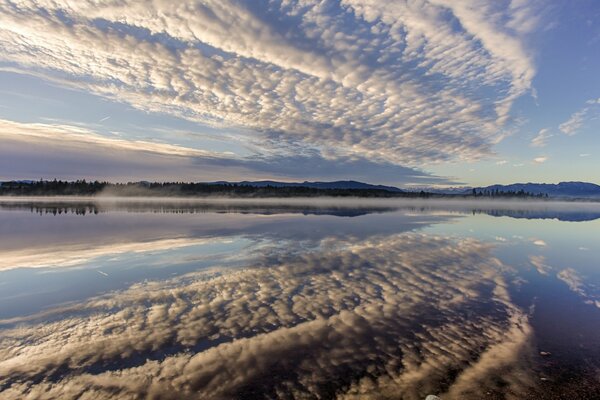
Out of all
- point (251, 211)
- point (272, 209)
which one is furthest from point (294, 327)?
point (272, 209)

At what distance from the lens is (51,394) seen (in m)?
6.51

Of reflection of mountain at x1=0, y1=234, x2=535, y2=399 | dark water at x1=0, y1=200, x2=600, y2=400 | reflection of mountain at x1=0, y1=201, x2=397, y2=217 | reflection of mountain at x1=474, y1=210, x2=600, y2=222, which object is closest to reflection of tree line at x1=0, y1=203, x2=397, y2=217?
reflection of mountain at x1=0, y1=201, x2=397, y2=217

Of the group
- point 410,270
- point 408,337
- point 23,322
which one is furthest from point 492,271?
Answer: point 23,322

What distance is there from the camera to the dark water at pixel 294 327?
6930 mm

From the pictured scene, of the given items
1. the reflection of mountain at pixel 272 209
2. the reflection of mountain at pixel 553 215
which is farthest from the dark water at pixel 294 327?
the reflection of mountain at pixel 553 215

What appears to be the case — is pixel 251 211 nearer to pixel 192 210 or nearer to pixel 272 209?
pixel 272 209

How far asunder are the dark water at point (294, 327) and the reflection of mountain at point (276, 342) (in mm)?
46

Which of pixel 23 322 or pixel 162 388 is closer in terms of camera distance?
pixel 162 388

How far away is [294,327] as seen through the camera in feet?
31.9

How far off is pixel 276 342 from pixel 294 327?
3.52 ft

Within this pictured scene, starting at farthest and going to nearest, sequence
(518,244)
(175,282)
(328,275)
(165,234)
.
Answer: (165,234)
(518,244)
(328,275)
(175,282)

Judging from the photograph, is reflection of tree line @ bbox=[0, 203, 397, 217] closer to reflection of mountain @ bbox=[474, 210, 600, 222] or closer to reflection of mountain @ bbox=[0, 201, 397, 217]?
reflection of mountain @ bbox=[0, 201, 397, 217]

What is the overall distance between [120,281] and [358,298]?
400 inches

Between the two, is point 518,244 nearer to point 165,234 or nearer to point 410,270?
point 410,270
